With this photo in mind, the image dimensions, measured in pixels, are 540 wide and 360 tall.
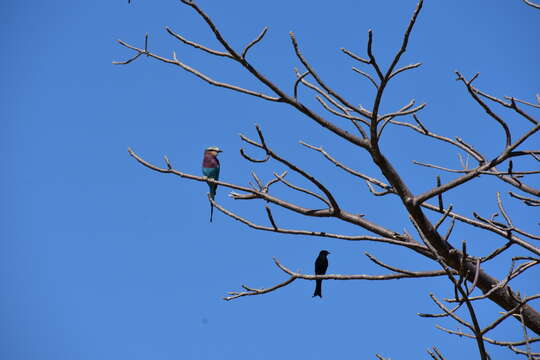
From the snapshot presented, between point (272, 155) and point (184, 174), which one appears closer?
point (272, 155)

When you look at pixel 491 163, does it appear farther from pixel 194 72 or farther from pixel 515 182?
pixel 194 72

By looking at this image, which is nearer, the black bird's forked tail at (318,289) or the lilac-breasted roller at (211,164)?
the black bird's forked tail at (318,289)

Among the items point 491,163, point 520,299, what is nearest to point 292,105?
point 491,163

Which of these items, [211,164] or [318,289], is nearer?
[318,289]

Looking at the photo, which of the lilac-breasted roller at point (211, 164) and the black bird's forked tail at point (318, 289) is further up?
the lilac-breasted roller at point (211, 164)

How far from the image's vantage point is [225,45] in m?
2.73


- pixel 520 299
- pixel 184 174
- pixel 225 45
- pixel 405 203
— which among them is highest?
pixel 225 45

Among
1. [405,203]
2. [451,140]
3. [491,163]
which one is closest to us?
[491,163]

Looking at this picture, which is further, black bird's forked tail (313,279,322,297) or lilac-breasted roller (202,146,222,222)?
lilac-breasted roller (202,146,222,222)

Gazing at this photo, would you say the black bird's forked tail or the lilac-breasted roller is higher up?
the lilac-breasted roller

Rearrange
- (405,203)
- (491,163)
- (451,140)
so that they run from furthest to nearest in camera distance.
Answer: (451,140), (405,203), (491,163)

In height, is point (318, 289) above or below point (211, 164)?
below

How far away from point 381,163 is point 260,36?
2.42 feet

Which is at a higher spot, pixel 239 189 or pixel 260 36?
pixel 260 36
